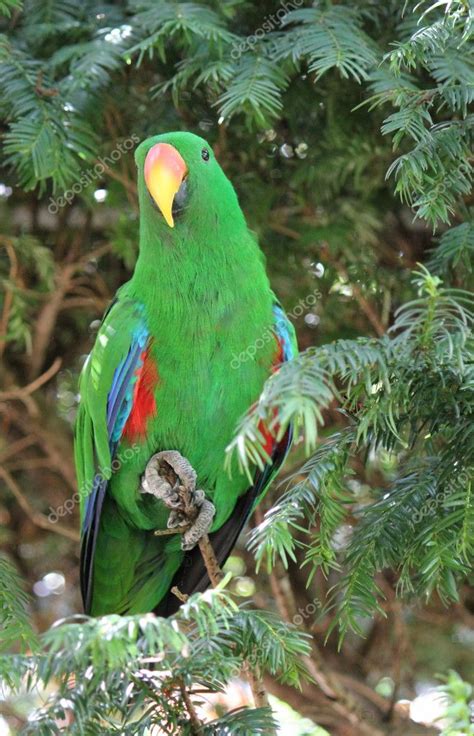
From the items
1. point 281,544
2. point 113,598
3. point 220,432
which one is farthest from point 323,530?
point 113,598

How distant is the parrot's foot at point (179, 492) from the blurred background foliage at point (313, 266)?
22 cm

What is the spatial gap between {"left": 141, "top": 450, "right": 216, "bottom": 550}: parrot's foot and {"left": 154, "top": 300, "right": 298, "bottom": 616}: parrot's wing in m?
0.15

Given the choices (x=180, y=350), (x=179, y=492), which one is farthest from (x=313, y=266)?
(x=179, y=492)

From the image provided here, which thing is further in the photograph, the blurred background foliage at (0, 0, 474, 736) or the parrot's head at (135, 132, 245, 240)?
the parrot's head at (135, 132, 245, 240)

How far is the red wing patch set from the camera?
1.91m

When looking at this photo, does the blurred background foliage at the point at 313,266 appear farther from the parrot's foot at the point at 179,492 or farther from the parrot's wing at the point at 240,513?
the parrot's foot at the point at 179,492

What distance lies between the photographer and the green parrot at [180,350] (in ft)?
6.07

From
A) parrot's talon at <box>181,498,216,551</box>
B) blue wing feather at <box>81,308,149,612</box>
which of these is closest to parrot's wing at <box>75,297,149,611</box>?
blue wing feather at <box>81,308,149,612</box>

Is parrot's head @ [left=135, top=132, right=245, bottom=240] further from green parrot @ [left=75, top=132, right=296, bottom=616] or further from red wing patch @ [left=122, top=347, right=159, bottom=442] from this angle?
red wing patch @ [left=122, top=347, right=159, bottom=442]

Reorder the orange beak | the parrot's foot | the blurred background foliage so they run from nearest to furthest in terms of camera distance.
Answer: the blurred background foliage → the orange beak → the parrot's foot

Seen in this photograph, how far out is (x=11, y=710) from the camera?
100 inches

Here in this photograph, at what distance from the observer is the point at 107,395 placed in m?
1.92

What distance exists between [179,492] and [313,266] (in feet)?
2.68

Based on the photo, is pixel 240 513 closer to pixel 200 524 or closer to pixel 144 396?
pixel 200 524
